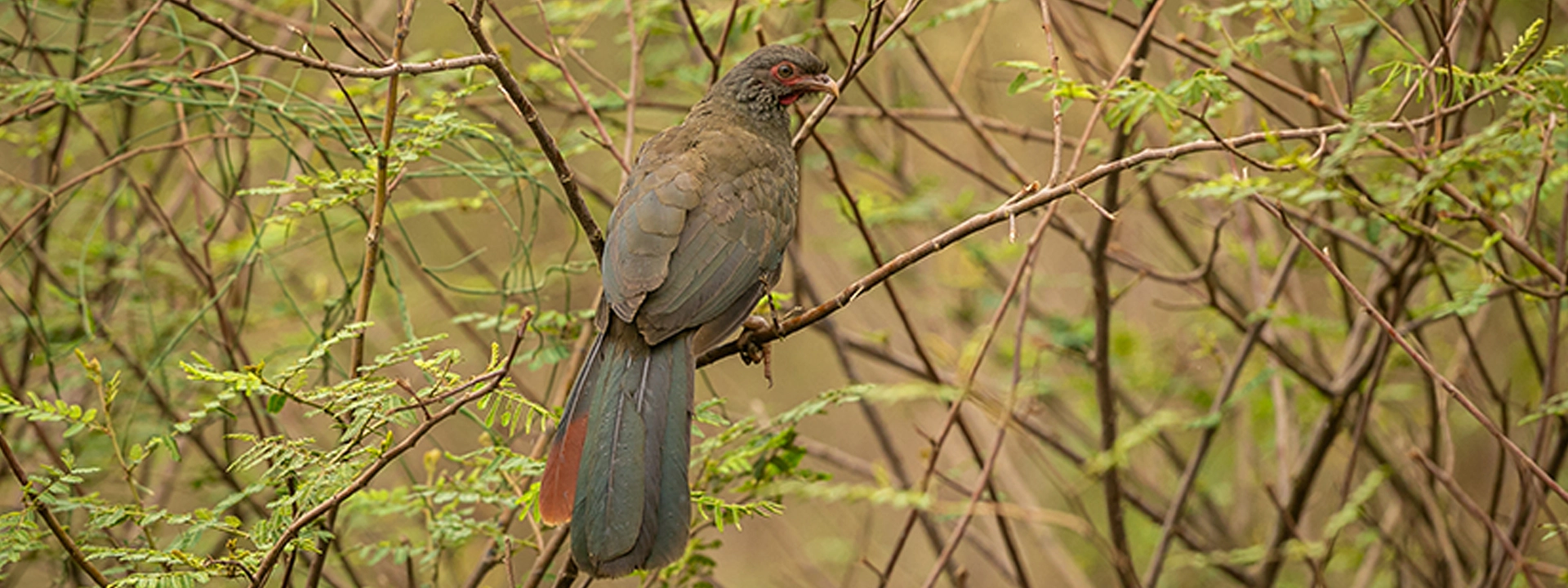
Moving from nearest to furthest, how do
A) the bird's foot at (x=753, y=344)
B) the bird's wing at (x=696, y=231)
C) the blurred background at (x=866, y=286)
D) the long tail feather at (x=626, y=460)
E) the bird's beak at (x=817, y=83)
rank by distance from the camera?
the long tail feather at (x=626, y=460), the blurred background at (x=866, y=286), the bird's wing at (x=696, y=231), the bird's foot at (x=753, y=344), the bird's beak at (x=817, y=83)

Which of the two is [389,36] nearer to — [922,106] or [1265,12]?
[922,106]

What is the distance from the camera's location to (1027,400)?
4.34m

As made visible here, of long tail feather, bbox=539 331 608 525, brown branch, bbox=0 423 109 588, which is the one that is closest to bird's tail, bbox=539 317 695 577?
long tail feather, bbox=539 331 608 525

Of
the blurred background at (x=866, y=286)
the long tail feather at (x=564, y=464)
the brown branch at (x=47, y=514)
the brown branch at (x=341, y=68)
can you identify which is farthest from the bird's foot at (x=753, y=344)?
the brown branch at (x=47, y=514)

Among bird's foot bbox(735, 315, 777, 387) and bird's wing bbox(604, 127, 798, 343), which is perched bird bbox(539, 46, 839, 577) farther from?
bird's foot bbox(735, 315, 777, 387)

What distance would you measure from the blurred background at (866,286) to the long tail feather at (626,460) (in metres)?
0.11

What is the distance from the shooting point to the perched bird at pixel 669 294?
233cm

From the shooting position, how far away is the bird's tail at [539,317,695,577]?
2288mm

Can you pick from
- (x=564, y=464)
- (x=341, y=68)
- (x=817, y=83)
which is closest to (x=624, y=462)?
(x=564, y=464)

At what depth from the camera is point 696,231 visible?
300 centimetres

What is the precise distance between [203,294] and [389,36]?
1868mm

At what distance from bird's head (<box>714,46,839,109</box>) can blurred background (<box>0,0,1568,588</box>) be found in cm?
11

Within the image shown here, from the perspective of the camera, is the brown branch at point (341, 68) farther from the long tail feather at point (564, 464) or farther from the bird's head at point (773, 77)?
the bird's head at point (773, 77)

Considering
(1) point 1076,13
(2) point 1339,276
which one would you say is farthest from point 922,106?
(2) point 1339,276
